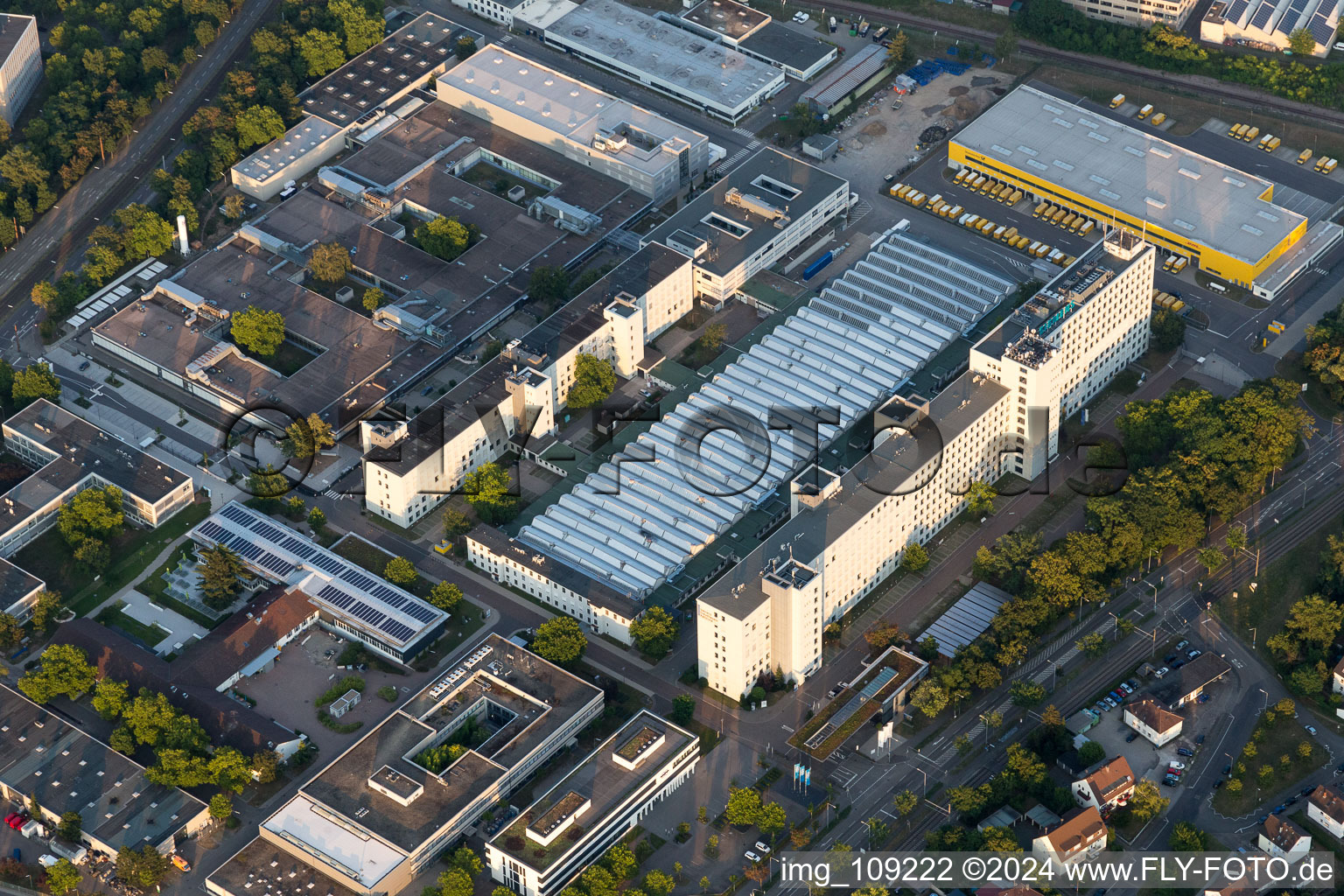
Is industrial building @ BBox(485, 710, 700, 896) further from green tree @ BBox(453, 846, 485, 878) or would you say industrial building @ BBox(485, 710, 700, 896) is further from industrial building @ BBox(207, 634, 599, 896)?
industrial building @ BBox(207, 634, 599, 896)

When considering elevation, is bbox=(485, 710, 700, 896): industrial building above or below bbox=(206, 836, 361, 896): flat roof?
above

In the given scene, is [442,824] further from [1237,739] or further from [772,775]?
[1237,739]

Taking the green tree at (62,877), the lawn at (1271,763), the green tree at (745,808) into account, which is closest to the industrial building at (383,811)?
the green tree at (62,877)

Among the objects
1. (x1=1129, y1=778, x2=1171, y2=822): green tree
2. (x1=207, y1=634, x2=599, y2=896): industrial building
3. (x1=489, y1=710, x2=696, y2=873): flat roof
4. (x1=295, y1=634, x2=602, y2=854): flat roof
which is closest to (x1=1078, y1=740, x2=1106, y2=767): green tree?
(x1=1129, y1=778, x2=1171, y2=822): green tree

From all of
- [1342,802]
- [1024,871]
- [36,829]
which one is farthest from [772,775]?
[36,829]

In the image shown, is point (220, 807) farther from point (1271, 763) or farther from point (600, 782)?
point (1271, 763)

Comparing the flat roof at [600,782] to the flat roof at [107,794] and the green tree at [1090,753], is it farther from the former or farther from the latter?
the green tree at [1090,753]
